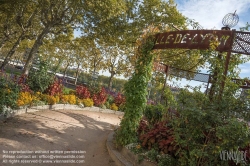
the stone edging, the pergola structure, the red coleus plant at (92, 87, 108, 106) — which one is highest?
the pergola structure

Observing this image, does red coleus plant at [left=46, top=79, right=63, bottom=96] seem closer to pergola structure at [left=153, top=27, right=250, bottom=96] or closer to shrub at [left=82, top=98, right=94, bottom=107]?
shrub at [left=82, top=98, right=94, bottom=107]

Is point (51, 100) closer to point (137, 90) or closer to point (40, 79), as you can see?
point (40, 79)

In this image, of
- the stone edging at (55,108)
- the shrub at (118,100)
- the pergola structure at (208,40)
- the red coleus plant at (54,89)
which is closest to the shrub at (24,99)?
the stone edging at (55,108)

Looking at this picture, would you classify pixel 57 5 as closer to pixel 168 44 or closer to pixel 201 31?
pixel 168 44

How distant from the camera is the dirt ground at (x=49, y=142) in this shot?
451 centimetres

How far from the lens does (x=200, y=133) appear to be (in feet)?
10.8

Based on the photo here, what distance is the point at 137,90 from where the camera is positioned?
216 inches

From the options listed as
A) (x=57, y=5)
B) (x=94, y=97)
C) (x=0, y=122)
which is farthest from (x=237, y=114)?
(x=57, y=5)

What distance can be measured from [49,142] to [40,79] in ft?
14.4

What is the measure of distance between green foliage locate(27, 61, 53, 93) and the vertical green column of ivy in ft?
17.3

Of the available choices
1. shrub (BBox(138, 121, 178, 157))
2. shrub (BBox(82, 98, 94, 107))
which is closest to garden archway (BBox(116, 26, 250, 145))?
shrub (BBox(138, 121, 178, 157))

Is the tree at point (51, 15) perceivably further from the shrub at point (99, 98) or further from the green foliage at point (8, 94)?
the green foliage at point (8, 94)

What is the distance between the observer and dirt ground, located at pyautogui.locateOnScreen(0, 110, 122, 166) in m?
4.51

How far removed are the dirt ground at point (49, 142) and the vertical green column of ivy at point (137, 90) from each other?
84cm
